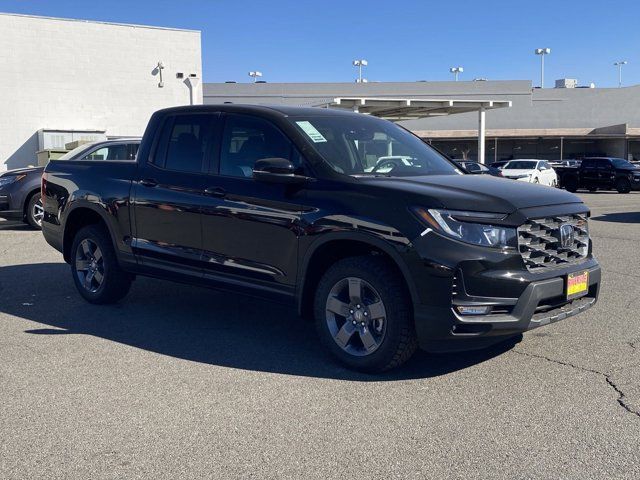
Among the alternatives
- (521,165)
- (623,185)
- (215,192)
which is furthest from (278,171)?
(623,185)

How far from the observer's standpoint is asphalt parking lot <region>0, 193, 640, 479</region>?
11.8ft

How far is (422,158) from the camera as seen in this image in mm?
6055

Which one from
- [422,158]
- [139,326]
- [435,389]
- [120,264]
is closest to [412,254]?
[435,389]

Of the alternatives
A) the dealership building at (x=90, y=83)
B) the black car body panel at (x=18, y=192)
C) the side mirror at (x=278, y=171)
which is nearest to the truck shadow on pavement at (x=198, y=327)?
the side mirror at (x=278, y=171)

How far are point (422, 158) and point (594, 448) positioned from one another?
304 centimetres

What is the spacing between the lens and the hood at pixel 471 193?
457cm

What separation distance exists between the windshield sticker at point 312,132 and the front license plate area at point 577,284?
2.15 metres

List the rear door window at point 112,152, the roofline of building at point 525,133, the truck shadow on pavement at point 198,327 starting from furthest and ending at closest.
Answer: the roofline of building at point 525,133, the rear door window at point 112,152, the truck shadow on pavement at point 198,327

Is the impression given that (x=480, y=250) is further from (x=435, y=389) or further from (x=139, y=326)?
(x=139, y=326)

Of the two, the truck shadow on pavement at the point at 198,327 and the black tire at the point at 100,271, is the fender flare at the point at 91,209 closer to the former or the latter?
the black tire at the point at 100,271

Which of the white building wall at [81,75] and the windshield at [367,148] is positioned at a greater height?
the white building wall at [81,75]

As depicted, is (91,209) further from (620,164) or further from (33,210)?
(620,164)

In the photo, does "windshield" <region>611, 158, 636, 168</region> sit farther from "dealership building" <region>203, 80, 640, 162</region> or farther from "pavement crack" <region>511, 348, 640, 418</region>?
"dealership building" <region>203, 80, 640, 162</region>

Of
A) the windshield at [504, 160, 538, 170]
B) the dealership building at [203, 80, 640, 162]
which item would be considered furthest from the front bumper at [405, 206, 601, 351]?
the dealership building at [203, 80, 640, 162]
